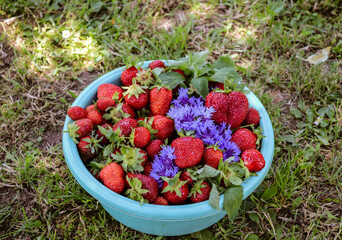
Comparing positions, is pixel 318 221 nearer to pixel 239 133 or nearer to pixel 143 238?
pixel 239 133

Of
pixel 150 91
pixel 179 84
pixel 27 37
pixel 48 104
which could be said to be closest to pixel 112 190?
pixel 150 91

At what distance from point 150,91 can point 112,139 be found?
26 centimetres

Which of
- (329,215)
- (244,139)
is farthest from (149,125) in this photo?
(329,215)

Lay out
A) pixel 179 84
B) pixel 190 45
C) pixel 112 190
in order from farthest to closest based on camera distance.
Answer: pixel 190 45
pixel 179 84
pixel 112 190

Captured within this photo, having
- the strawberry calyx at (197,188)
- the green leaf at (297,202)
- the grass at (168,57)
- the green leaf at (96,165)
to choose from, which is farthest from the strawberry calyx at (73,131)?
the green leaf at (297,202)

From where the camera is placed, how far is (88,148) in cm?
129

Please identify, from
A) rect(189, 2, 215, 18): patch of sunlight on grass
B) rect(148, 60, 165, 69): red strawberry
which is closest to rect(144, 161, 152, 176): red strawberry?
rect(148, 60, 165, 69): red strawberry

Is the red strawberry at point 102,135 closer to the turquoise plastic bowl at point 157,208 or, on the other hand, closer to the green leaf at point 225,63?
the turquoise plastic bowl at point 157,208

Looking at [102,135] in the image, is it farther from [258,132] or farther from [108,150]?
[258,132]

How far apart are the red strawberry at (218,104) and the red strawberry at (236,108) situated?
0.05 feet

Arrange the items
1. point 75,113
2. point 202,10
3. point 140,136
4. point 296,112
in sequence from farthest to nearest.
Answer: point 202,10, point 296,112, point 75,113, point 140,136

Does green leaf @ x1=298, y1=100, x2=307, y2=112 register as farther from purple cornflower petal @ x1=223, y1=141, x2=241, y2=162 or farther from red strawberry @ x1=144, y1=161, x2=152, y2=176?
red strawberry @ x1=144, y1=161, x2=152, y2=176

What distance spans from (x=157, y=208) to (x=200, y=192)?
0.52ft

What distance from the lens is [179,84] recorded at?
144cm
